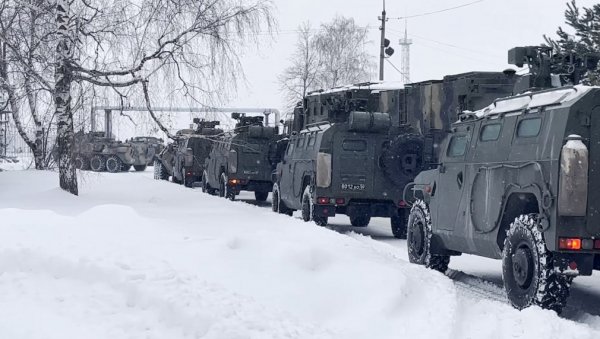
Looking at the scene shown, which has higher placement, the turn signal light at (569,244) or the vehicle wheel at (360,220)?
the turn signal light at (569,244)

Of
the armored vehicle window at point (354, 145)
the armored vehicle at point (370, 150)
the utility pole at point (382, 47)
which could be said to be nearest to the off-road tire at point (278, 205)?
the armored vehicle at point (370, 150)

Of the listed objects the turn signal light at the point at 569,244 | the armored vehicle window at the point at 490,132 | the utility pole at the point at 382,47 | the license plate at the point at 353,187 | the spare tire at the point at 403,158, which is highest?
the utility pole at the point at 382,47

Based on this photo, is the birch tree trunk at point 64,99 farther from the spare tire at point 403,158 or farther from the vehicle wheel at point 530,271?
the vehicle wheel at point 530,271

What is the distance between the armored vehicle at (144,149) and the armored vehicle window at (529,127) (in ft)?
143

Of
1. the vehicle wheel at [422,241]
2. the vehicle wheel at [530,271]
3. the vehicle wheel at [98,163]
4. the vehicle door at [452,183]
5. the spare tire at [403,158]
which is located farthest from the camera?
the vehicle wheel at [98,163]

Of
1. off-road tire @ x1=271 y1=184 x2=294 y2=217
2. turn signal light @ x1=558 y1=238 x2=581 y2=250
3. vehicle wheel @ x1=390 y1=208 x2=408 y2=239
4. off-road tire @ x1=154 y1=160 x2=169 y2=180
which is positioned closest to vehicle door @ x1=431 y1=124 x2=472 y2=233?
turn signal light @ x1=558 y1=238 x2=581 y2=250

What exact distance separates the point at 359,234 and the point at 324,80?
38.2 metres

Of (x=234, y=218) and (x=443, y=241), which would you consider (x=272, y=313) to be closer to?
(x=443, y=241)

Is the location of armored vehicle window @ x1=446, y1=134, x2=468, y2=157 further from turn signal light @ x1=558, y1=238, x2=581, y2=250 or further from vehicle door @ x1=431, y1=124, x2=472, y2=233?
turn signal light @ x1=558, y1=238, x2=581, y2=250

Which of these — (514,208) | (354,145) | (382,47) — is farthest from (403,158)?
(382,47)

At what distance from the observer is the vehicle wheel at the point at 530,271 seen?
28.3ft

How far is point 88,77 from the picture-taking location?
20.7m

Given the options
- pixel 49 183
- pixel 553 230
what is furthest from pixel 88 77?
pixel 553 230

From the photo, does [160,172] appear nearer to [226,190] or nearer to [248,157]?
[226,190]
